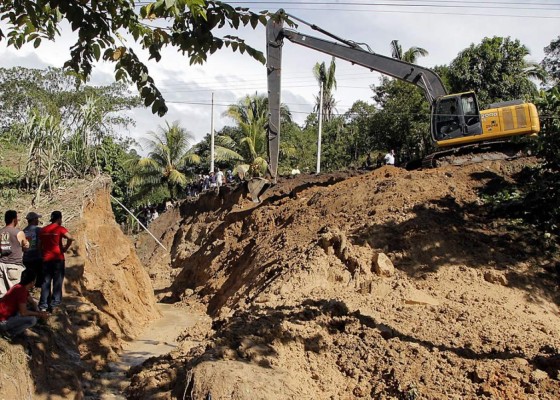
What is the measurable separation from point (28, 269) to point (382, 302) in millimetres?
5241

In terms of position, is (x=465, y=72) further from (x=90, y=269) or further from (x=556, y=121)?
(x=90, y=269)

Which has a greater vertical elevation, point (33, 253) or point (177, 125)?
point (177, 125)

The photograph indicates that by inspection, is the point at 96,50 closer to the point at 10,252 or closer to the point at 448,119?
the point at 10,252

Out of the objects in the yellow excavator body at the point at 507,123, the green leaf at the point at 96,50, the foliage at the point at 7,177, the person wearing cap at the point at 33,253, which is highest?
the yellow excavator body at the point at 507,123

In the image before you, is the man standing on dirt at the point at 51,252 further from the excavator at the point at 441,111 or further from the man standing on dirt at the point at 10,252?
the excavator at the point at 441,111

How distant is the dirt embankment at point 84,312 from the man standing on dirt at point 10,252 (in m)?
0.71

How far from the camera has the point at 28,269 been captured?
25.4 ft

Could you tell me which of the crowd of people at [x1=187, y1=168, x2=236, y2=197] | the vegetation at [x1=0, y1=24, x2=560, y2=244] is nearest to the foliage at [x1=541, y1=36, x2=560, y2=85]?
the vegetation at [x1=0, y1=24, x2=560, y2=244]

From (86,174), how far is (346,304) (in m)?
8.24

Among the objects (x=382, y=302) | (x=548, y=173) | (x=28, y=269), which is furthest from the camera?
(x=548, y=173)

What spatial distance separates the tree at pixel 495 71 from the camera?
83.8 feet

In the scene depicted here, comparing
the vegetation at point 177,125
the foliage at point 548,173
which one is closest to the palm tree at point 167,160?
the vegetation at point 177,125

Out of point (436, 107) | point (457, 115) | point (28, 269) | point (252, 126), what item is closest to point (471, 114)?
point (457, 115)

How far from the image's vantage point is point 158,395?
22.6 feet
